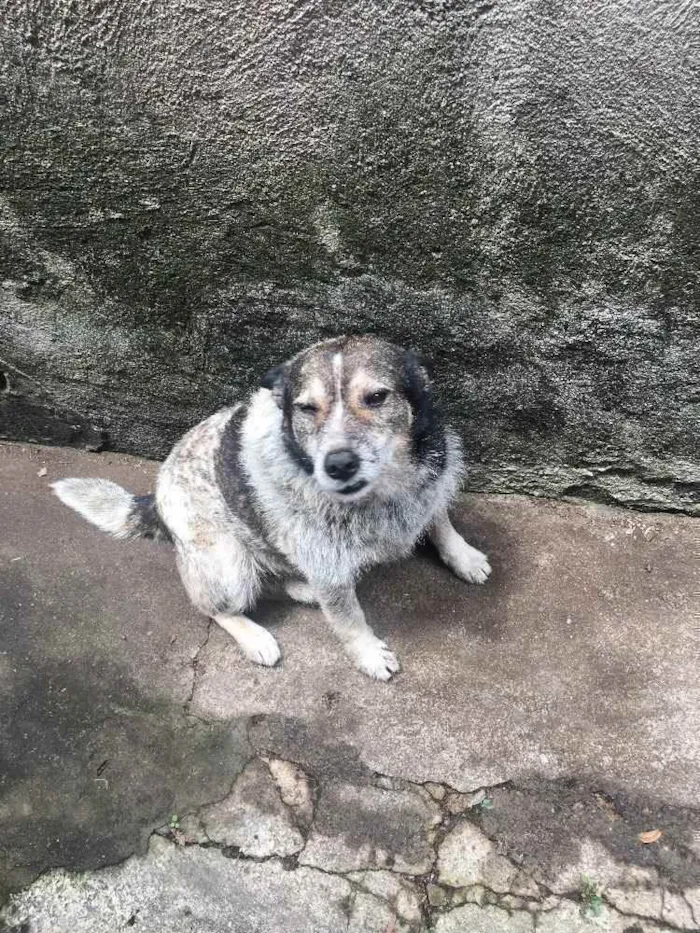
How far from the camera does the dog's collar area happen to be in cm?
263


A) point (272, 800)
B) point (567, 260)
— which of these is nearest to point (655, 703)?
point (272, 800)

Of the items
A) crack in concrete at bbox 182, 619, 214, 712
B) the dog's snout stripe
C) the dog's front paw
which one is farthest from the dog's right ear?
crack in concrete at bbox 182, 619, 214, 712

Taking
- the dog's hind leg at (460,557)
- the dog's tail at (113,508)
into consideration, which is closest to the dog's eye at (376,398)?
the dog's hind leg at (460,557)

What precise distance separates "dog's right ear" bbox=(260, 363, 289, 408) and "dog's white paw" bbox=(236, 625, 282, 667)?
128 centimetres

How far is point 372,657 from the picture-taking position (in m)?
3.25

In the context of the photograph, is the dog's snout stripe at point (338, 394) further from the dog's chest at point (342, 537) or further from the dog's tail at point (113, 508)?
Answer: the dog's tail at point (113, 508)

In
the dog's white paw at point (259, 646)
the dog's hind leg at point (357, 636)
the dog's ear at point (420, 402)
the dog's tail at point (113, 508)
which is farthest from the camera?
the dog's tail at point (113, 508)

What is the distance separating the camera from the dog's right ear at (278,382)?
113 inches

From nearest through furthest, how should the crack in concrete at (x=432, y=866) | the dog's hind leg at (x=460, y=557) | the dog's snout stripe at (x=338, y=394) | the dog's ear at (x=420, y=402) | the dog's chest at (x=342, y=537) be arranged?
the crack in concrete at (x=432, y=866)
the dog's snout stripe at (x=338, y=394)
the dog's ear at (x=420, y=402)
the dog's chest at (x=342, y=537)
the dog's hind leg at (x=460, y=557)

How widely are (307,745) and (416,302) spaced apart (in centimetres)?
222

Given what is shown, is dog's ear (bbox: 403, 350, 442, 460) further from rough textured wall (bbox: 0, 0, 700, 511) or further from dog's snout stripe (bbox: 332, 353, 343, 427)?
rough textured wall (bbox: 0, 0, 700, 511)

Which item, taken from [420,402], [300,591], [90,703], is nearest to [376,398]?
[420,402]

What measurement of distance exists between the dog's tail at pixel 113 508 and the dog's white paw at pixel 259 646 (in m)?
0.78

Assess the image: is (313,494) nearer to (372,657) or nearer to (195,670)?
(372,657)
